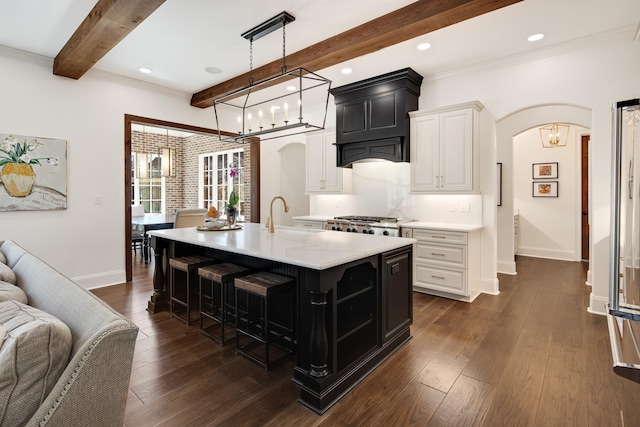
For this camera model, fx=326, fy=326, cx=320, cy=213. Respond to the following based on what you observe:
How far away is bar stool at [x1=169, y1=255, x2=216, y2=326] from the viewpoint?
3031 millimetres

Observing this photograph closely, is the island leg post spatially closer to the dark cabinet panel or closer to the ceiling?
the dark cabinet panel

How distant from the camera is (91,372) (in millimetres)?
961

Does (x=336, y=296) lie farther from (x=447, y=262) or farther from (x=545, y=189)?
(x=545, y=189)

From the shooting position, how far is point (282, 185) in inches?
265

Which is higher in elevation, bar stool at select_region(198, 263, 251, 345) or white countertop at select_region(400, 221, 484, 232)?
white countertop at select_region(400, 221, 484, 232)

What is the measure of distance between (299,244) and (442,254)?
2.12 m

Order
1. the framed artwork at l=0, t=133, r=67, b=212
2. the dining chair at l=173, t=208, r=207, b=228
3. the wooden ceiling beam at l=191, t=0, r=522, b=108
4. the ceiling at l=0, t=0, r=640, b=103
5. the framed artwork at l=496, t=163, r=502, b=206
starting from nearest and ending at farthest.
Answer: the wooden ceiling beam at l=191, t=0, r=522, b=108, the ceiling at l=0, t=0, r=640, b=103, the framed artwork at l=0, t=133, r=67, b=212, the dining chair at l=173, t=208, r=207, b=228, the framed artwork at l=496, t=163, r=502, b=206

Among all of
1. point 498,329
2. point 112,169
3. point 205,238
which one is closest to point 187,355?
point 205,238

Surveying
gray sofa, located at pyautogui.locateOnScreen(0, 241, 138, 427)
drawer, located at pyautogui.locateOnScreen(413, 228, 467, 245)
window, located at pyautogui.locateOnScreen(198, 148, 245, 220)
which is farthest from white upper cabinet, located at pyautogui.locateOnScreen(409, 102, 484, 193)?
window, located at pyautogui.locateOnScreen(198, 148, 245, 220)

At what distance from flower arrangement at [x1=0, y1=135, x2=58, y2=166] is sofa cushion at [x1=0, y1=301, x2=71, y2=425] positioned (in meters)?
3.86

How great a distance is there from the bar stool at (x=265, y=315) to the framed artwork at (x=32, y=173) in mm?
2900

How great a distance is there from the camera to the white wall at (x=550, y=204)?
6.02m

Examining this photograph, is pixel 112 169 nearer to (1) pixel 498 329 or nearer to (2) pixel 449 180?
(2) pixel 449 180

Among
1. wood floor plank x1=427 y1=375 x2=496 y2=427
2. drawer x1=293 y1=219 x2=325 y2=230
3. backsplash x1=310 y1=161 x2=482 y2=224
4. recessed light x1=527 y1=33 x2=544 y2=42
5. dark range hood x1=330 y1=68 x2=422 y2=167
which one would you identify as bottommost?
wood floor plank x1=427 y1=375 x2=496 y2=427
